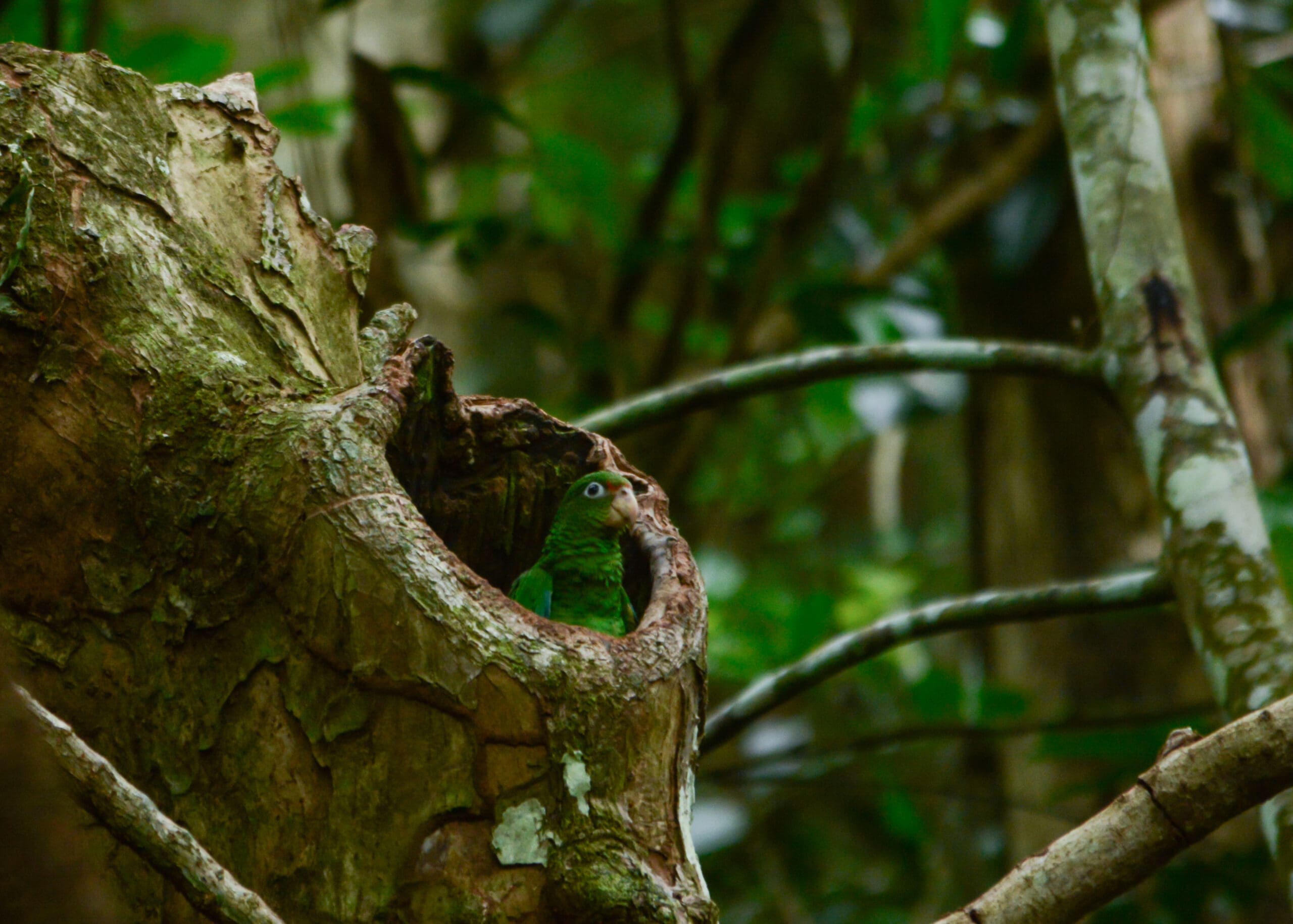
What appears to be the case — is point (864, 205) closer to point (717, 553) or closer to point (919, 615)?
point (717, 553)

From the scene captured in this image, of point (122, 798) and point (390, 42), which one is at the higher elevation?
point (390, 42)

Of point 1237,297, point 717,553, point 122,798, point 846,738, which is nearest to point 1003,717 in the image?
point 846,738

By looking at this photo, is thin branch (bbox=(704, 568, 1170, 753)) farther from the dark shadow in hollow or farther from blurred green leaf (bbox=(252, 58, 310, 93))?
blurred green leaf (bbox=(252, 58, 310, 93))

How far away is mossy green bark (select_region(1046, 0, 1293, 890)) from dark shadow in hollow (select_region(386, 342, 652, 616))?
97 cm

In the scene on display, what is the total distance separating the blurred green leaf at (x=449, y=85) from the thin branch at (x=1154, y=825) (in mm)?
3182

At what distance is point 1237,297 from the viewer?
4609 millimetres

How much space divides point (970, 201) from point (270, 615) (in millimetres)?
4125

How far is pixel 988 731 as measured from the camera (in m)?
3.49

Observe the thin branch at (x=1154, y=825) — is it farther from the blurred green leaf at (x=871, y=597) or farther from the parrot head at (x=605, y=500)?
the blurred green leaf at (x=871, y=597)

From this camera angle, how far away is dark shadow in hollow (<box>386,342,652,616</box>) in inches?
78.5

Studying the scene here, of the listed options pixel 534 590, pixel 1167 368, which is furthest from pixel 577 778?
pixel 1167 368

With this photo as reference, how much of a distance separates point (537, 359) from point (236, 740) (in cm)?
548

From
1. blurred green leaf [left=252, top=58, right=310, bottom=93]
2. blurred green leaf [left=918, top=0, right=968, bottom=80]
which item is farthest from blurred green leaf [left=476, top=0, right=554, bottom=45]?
blurred green leaf [left=918, top=0, right=968, bottom=80]

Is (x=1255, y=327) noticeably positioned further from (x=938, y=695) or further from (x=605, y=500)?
(x=605, y=500)
